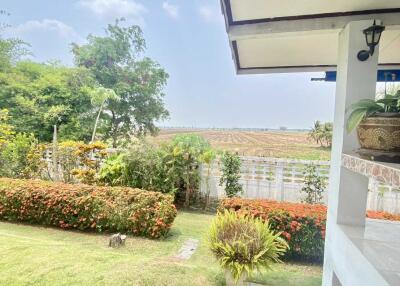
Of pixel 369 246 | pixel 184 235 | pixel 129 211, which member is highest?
pixel 369 246

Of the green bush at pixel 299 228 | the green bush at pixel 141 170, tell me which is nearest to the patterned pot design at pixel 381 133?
the green bush at pixel 299 228

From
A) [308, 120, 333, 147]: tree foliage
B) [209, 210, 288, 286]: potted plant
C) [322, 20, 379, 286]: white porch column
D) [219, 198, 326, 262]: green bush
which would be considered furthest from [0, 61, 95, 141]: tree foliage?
[322, 20, 379, 286]: white porch column

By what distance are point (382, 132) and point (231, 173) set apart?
5.04 meters

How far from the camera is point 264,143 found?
7441 mm

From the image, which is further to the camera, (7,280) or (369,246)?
(7,280)

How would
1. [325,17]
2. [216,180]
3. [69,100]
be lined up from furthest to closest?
[69,100] → [216,180] → [325,17]

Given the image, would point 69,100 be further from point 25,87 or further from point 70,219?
point 70,219

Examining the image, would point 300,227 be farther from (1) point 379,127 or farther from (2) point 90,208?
(2) point 90,208

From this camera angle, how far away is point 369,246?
1592mm

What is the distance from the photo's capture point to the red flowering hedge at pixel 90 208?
4363 millimetres

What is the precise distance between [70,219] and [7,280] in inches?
76.0

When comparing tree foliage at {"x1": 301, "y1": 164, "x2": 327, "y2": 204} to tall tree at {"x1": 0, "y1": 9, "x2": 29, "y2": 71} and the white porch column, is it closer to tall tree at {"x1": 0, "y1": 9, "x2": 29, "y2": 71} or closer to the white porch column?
the white porch column

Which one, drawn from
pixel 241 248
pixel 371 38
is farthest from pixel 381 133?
pixel 241 248

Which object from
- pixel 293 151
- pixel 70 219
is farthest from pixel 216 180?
pixel 70 219
